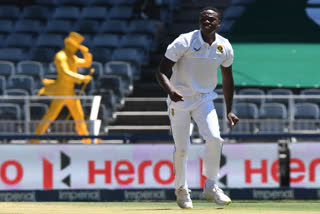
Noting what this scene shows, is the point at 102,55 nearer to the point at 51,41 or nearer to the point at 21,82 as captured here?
the point at 51,41

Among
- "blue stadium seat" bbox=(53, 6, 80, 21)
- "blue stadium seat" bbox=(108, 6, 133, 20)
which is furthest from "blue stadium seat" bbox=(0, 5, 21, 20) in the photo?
"blue stadium seat" bbox=(108, 6, 133, 20)

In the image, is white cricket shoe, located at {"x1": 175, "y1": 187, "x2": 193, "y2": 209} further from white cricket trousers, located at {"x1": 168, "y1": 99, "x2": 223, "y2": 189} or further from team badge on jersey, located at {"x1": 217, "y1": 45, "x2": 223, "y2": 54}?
team badge on jersey, located at {"x1": 217, "y1": 45, "x2": 223, "y2": 54}

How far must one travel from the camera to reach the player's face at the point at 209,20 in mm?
8367

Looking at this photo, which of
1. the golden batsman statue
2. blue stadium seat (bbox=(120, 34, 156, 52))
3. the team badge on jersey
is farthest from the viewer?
blue stadium seat (bbox=(120, 34, 156, 52))

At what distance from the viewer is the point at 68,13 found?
2264 centimetres

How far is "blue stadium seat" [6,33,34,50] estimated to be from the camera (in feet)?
71.0

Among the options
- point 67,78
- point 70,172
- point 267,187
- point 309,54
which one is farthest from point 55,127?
point 309,54

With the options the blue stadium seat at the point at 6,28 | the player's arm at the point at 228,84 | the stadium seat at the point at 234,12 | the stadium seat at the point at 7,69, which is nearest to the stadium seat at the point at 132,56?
the stadium seat at the point at 234,12

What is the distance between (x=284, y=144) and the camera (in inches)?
502

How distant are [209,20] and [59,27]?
14.0m

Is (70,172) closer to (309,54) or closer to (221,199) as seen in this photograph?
(221,199)

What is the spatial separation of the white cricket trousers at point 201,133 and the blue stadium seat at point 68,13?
46.4 ft

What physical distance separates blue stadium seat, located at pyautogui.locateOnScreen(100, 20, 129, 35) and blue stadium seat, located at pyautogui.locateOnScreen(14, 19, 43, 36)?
5.77ft

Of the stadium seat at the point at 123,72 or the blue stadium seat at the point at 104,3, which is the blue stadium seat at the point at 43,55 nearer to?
the stadium seat at the point at 123,72
